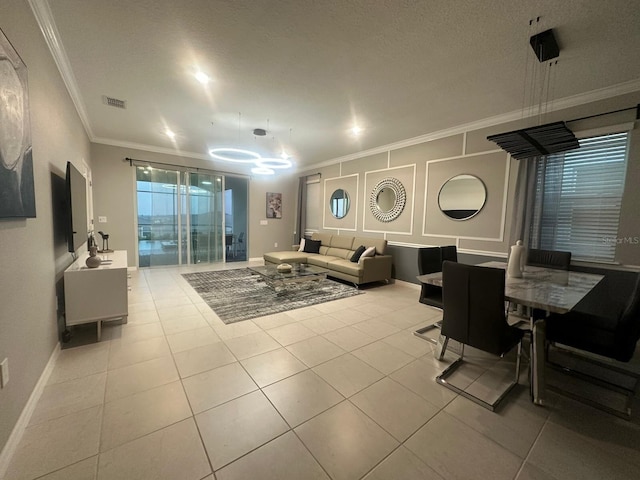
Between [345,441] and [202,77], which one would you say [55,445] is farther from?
[202,77]

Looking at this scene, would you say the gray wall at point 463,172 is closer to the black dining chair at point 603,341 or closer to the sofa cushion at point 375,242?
the sofa cushion at point 375,242

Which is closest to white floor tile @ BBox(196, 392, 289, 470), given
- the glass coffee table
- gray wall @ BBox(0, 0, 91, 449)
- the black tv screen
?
gray wall @ BBox(0, 0, 91, 449)

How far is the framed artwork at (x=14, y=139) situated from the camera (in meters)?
1.30

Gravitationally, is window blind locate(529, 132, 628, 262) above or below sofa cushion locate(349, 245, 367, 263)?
above

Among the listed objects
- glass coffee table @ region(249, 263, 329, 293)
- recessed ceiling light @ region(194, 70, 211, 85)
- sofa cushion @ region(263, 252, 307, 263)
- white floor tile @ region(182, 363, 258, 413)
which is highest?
recessed ceiling light @ region(194, 70, 211, 85)

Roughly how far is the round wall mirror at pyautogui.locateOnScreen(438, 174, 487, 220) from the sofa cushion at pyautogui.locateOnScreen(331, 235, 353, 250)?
6.80 feet

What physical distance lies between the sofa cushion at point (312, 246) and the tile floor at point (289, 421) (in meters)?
3.84

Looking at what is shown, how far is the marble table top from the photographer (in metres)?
1.64

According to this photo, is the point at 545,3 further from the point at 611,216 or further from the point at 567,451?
the point at 567,451

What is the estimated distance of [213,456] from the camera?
133cm

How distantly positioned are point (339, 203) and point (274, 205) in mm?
2226

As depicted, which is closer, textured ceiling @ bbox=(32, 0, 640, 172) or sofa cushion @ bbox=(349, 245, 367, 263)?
textured ceiling @ bbox=(32, 0, 640, 172)

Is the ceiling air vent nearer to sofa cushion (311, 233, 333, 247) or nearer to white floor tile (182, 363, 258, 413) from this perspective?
white floor tile (182, 363, 258, 413)

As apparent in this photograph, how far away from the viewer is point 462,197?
4.12 metres
